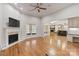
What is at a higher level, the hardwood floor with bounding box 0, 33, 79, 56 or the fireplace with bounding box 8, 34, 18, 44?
the fireplace with bounding box 8, 34, 18, 44

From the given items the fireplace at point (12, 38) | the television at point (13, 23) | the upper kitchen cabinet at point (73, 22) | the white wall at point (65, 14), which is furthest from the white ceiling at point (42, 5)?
the fireplace at point (12, 38)

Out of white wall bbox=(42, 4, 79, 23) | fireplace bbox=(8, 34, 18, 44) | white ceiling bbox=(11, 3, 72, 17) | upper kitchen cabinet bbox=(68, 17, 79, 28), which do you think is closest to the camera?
white ceiling bbox=(11, 3, 72, 17)

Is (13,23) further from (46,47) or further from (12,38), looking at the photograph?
(46,47)

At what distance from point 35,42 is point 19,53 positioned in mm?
824

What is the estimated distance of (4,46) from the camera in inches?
136

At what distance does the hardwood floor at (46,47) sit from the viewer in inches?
138

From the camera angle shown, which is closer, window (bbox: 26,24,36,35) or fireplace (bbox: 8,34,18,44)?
fireplace (bbox: 8,34,18,44)

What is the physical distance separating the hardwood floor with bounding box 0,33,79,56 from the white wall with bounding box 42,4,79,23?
63cm

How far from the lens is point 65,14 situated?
3873 millimetres

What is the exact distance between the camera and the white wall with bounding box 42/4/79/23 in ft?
11.7

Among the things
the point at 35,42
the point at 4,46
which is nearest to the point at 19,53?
the point at 4,46

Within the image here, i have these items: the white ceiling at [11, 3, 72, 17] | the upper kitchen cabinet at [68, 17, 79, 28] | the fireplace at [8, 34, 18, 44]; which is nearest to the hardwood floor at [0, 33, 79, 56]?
the fireplace at [8, 34, 18, 44]

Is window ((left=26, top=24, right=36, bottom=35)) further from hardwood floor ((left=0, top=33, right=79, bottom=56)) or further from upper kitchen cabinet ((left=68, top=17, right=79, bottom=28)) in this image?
upper kitchen cabinet ((left=68, top=17, right=79, bottom=28))

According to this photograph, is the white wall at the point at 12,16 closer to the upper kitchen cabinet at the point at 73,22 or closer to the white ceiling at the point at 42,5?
the white ceiling at the point at 42,5
